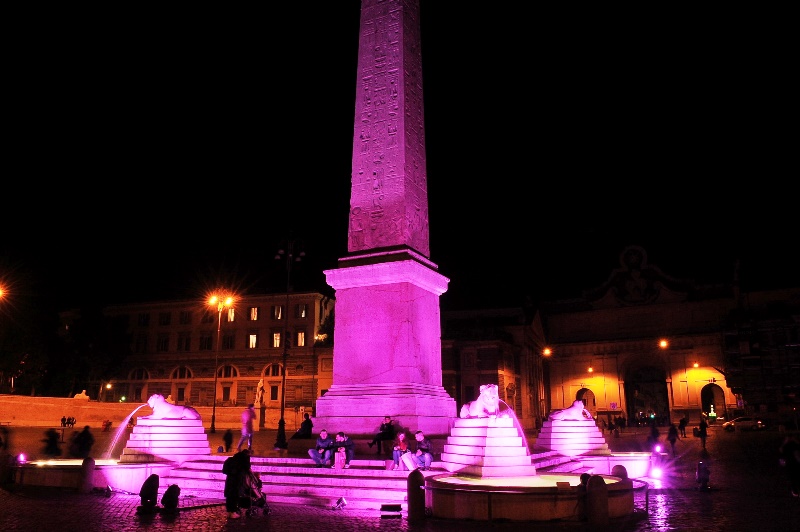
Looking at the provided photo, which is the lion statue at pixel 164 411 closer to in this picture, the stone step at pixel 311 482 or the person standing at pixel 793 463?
the stone step at pixel 311 482

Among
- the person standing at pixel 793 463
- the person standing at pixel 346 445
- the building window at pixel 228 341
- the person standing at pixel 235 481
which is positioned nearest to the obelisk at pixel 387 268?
the person standing at pixel 346 445

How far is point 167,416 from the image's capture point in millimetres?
15797

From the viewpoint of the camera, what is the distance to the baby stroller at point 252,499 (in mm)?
10766

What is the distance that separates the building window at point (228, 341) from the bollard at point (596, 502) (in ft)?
184

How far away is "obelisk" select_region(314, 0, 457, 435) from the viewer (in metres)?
14.7

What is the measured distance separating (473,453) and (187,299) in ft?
189

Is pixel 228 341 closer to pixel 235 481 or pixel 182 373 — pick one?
pixel 182 373

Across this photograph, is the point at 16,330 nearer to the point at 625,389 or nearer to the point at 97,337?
the point at 97,337

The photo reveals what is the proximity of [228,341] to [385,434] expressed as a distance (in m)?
51.7

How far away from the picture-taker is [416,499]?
9789 mm

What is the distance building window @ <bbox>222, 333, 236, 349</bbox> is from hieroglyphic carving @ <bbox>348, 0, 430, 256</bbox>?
160ft

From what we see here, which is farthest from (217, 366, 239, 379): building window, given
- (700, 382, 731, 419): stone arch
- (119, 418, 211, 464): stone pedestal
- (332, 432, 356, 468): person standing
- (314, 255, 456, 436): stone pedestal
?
(332, 432, 356, 468): person standing

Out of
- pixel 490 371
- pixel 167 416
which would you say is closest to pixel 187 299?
pixel 490 371

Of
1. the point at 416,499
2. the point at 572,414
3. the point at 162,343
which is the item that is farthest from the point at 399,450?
the point at 162,343
